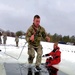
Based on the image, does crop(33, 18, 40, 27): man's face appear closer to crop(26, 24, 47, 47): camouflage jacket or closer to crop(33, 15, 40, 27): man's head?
crop(33, 15, 40, 27): man's head

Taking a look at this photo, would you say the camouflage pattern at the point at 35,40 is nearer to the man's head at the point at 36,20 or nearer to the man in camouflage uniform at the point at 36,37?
the man in camouflage uniform at the point at 36,37

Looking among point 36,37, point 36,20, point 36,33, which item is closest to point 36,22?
point 36,20

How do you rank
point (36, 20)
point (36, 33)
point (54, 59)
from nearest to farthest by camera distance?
point (36, 20)
point (36, 33)
point (54, 59)

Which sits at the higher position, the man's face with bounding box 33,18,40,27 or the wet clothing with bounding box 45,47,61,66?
the man's face with bounding box 33,18,40,27

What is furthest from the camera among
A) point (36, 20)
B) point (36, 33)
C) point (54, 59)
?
point (54, 59)

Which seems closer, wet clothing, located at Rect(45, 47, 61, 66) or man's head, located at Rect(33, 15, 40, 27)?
man's head, located at Rect(33, 15, 40, 27)

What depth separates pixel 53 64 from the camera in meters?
11.0

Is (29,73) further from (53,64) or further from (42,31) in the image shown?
(53,64)

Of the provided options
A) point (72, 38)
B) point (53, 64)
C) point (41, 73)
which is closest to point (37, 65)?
point (41, 73)

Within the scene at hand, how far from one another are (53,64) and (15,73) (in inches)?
129

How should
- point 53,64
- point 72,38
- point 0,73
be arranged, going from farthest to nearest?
point 72,38, point 53,64, point 0,73

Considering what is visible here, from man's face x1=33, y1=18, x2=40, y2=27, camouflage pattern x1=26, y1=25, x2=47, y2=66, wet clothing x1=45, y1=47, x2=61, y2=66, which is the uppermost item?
man's face x1=33, y1=18, x2=40, y2=27

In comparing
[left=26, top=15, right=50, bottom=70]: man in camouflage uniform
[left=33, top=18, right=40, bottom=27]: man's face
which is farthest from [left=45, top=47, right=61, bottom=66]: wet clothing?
[left=33, top=18, right=40, bottom=27]: man's face

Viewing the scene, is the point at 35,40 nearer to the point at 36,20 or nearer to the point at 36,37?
the point at 36,37
